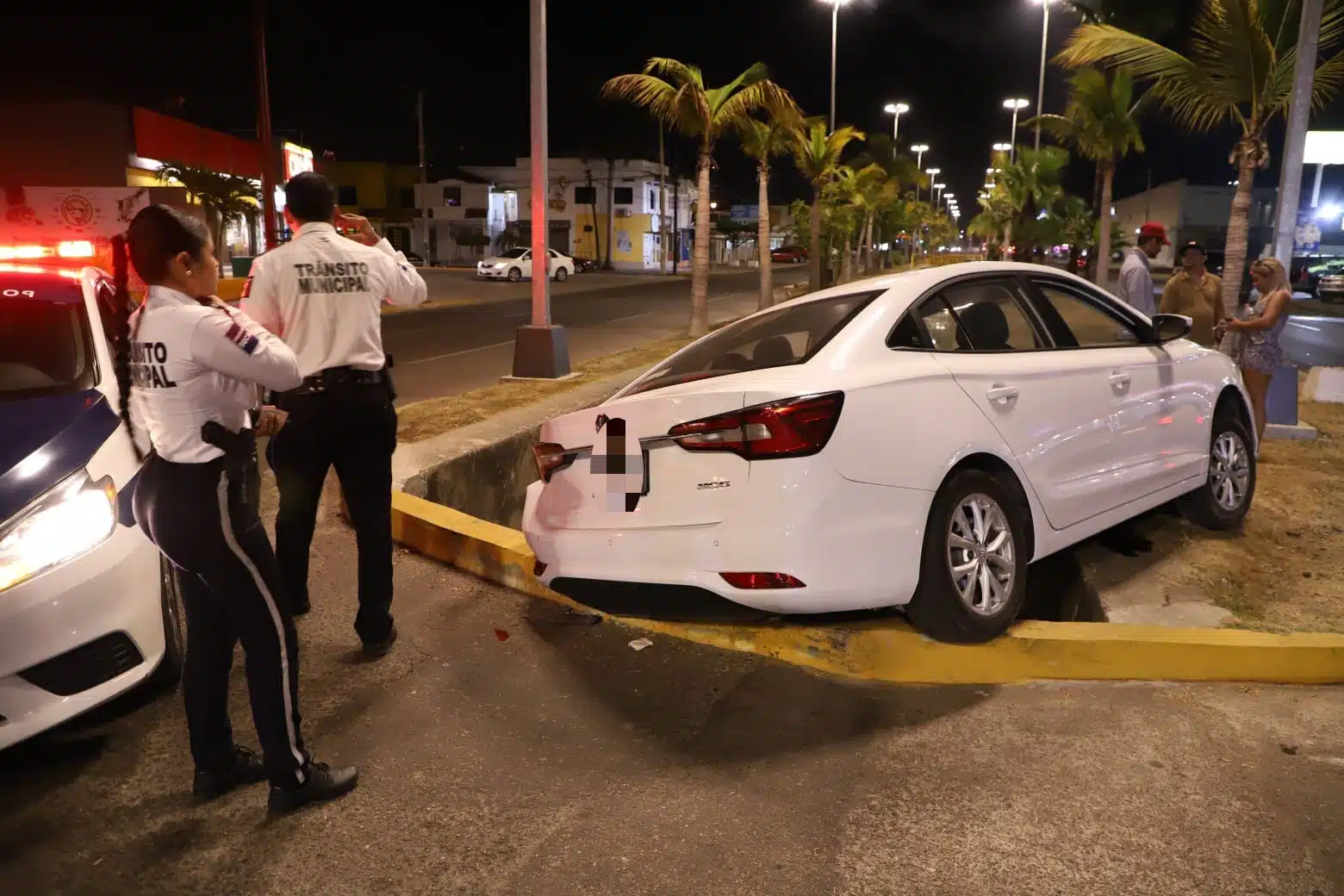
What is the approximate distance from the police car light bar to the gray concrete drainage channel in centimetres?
238

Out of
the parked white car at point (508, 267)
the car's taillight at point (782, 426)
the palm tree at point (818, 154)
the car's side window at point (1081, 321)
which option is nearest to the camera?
the car's taillight at point (782, 426)

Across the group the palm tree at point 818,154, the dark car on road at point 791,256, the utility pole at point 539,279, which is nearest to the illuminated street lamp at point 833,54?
the palm tree at point 818,154

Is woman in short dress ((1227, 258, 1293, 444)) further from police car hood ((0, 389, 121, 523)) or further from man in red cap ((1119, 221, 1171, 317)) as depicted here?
police car hood ((0, 389, 121, 523))

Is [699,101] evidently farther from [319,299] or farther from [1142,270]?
[319,299]

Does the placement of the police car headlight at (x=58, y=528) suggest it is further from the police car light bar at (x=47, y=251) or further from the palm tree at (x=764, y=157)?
the palm tree at (x=764, y=157)

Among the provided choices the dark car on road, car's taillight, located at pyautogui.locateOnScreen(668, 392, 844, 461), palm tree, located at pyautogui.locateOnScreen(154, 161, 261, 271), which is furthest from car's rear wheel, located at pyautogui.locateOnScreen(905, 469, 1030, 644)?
the dark car on road

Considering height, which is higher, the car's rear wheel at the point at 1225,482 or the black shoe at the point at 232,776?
the car's rear wheel at the point at 1225,482

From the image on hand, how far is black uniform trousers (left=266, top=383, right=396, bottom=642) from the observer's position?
12.9 ft

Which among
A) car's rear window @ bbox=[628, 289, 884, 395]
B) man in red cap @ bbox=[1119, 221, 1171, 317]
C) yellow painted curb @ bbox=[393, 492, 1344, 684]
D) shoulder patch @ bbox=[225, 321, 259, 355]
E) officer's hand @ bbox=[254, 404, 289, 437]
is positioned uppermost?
man in red cap @ bbox=[1119, 221, 1171, 317]

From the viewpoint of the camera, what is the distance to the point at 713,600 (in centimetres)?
374

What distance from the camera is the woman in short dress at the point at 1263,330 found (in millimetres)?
7555

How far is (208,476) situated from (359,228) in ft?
5.66

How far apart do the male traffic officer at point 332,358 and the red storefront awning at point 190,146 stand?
92.8 feet

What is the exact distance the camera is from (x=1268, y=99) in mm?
9953
